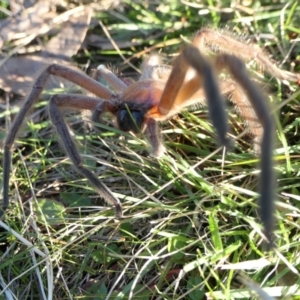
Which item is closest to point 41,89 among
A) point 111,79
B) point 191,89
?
point 111,79

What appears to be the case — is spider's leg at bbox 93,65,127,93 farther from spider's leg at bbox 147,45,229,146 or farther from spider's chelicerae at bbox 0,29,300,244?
spider's leg at bbox 147,45,229,146

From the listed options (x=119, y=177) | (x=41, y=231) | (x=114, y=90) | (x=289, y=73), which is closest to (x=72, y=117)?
(x=114, y=90)

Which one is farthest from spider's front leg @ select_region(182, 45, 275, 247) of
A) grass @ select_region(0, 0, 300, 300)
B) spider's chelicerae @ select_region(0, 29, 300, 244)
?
grass @ select_region(0, 0, 300, 300)

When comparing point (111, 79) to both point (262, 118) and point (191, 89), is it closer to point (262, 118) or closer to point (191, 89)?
point (191, 89)

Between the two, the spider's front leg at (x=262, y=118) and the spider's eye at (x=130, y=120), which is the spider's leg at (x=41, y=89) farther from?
the spider's front leg at (x=262, y=118)

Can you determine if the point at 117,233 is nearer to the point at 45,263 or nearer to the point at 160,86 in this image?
the point at 45,263
